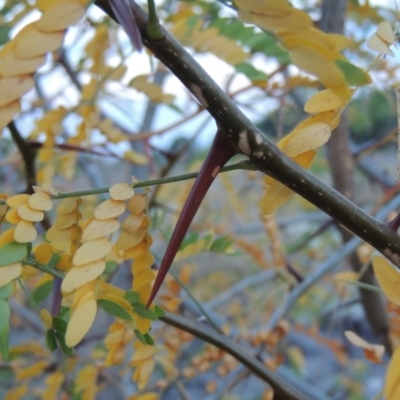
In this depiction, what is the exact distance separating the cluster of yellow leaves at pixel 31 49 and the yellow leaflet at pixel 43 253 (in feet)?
0.29

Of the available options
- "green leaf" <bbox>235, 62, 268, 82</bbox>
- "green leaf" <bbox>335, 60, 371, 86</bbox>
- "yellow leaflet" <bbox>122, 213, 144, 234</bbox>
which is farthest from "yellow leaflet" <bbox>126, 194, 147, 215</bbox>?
"green leaf" <bbox>235, 62, 268, 82</bbox>

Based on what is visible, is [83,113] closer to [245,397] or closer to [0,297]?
[0,297]

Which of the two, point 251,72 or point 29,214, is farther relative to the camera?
point 251,72

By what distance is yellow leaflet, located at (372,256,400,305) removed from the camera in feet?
0.70

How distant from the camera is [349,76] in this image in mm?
171

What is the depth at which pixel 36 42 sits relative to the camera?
180 millimetres

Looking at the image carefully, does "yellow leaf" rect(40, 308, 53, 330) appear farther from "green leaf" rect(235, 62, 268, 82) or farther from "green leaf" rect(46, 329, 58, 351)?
"green leaf" rect(235, 62, 268, 82)

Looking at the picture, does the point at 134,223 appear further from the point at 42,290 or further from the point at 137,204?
the point at 42,290

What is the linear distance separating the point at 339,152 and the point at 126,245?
1.60 feet

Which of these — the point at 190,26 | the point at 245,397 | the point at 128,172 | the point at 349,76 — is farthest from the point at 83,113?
the point at 245,397

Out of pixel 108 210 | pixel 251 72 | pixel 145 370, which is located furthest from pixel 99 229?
pixel 251 72

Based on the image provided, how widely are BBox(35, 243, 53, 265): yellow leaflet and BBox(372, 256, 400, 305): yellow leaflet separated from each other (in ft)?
0.47

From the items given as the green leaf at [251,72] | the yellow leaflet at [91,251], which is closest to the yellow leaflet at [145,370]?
the yellow leaflet at [91,251]

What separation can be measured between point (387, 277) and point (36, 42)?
0.15 meters
